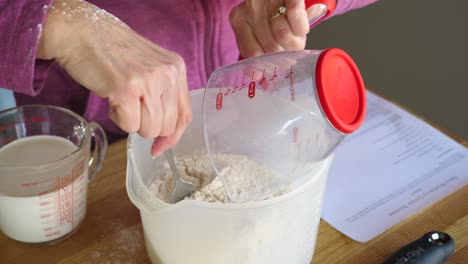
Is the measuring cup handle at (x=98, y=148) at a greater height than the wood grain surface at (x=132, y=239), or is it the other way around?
the measuring cup handle at (x=98, y=148)

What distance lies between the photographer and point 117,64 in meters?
0.47

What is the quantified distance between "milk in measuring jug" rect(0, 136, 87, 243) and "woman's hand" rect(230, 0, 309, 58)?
259 millimetres

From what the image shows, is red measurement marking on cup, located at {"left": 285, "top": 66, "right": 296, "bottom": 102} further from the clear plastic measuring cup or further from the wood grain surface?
the wood grain surface

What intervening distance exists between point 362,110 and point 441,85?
99 centimetres

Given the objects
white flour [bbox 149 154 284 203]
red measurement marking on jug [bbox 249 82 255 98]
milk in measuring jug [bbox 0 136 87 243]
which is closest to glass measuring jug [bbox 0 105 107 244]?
milk in measuring jug [bbox 0 136 87 243]

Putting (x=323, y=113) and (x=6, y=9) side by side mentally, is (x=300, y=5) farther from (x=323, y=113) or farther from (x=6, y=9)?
(x=6, y=9)

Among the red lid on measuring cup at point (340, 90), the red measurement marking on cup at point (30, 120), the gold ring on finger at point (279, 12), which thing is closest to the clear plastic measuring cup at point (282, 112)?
the red lid on measuring cup at point (340, 90)

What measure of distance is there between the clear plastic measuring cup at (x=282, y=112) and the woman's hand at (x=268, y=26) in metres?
0.09

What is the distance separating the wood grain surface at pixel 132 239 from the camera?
0.60 metres

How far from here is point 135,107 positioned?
46 cm

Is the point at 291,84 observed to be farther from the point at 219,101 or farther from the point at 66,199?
the point at 66,199

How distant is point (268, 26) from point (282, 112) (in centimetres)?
20

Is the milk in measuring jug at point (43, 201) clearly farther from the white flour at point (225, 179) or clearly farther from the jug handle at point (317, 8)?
the jug handle at point (317, 8)

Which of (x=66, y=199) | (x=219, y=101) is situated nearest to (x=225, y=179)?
(x=219, y=101)
